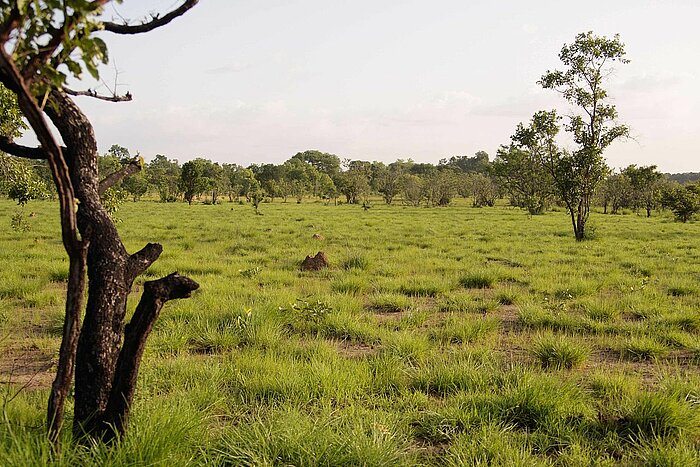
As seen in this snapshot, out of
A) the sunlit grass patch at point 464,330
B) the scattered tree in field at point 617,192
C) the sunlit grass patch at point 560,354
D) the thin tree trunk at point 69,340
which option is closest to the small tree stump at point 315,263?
the sunlit grass patch at point 464,330

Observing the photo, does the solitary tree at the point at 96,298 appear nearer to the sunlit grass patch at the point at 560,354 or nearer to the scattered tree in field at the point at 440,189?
the sunlit grass patch at the point at 560,354

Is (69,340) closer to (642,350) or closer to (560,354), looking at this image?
(560,354)

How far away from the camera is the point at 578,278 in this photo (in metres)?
11.0

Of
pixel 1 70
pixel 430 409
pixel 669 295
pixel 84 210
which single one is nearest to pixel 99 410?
pixel 84 210

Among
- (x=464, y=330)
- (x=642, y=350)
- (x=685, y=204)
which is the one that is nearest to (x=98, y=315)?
(x=464, y=330)

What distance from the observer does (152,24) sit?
2.87 metres

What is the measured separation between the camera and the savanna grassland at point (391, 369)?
3332 millimetres

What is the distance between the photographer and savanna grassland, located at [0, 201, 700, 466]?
10.9 ft

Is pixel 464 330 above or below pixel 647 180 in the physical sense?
below

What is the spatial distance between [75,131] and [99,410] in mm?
1928

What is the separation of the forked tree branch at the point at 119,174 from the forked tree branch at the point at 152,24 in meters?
0.98

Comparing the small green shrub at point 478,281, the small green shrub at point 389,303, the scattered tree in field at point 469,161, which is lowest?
the small green shrub at point 389,303

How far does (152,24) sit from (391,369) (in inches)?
159

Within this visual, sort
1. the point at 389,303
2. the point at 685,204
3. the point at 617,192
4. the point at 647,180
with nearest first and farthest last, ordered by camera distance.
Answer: the point at 389,303
the point at 685,204
the point at 647,180
the point at 617,192
